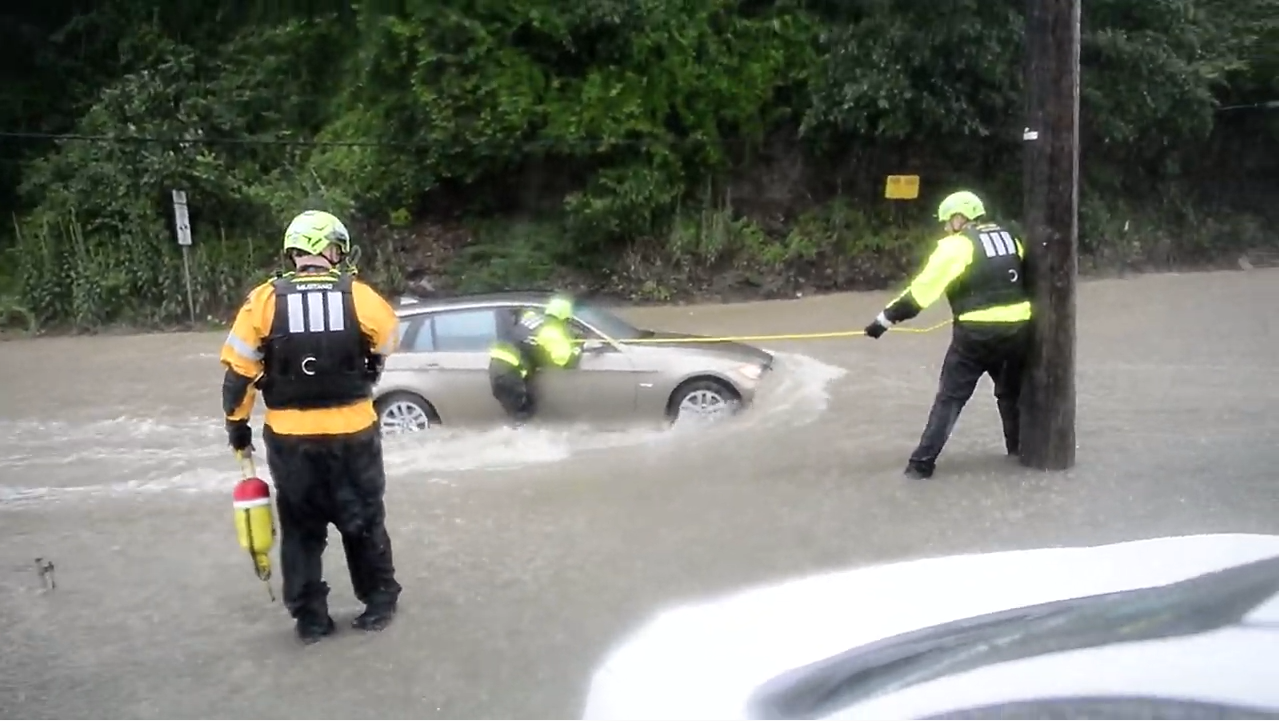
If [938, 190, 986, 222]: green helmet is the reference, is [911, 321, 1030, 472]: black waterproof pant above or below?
below

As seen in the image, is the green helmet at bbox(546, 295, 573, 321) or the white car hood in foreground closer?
the white car hood in foreground

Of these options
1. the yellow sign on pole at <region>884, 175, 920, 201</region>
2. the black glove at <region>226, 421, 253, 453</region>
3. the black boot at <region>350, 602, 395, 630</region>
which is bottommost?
the black boot at <region>350, 602, 395, 630</region>

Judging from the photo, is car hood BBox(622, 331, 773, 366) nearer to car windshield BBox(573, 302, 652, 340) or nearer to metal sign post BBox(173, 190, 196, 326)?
car windshield BBox(573, 302, 652, 340)

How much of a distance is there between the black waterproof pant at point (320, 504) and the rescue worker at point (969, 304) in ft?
11.5

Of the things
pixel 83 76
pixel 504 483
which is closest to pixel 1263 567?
pixel 504 483

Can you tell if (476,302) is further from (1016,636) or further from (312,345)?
(1016,636)

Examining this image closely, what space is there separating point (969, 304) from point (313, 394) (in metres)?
4.15

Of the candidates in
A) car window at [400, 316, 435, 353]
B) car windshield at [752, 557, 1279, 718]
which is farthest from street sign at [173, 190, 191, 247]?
car windshield at [752, 557, 1279, 718]

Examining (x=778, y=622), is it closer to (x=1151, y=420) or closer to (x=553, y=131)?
(x=1151, y=420)

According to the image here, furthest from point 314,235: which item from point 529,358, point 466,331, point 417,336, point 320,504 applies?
point 417,336

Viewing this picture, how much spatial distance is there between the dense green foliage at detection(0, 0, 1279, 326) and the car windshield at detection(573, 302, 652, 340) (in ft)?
37.7

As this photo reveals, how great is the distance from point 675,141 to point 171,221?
9.74 metres

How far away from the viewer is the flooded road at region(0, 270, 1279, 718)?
5547 mm

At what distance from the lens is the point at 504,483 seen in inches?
360
